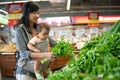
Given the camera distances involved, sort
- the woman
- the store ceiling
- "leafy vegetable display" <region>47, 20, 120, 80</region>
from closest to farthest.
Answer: "leafy vegetable display" <region>47, 20, 120, 80</region>, the woman, the store ceiling

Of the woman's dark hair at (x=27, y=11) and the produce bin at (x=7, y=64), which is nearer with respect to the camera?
the woman's dark hair at (x=27, y=11)

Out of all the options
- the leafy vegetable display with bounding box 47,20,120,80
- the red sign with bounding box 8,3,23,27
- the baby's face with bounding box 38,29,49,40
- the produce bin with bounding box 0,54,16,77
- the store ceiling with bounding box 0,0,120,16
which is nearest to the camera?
the leafy vegetable display with bounding box 47,20,120,80

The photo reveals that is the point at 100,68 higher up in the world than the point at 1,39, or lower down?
higher up

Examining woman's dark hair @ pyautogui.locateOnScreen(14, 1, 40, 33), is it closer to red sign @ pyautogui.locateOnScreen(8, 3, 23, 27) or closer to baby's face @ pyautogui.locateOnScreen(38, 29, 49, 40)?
baby's face @ pyautogui.locateOnScreen(38, 29, 49, 40)

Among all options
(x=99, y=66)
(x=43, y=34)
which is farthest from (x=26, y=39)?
(x=99, y=66)

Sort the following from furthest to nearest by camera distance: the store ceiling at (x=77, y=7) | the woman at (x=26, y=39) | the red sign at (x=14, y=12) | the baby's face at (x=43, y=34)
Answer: the store ceiling at (x=77, y=7)
the red sign at (x=14, y=12)
the baby's face at (x=43, y=34)
the woman at (x=26, y=39)

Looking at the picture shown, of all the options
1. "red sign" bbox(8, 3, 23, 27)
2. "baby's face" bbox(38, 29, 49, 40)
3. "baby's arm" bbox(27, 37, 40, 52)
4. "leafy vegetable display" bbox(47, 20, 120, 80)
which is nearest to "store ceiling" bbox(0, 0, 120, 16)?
"red sign" bbox(8, 3, 23, 27)

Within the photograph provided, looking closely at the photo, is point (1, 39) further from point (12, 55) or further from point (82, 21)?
point (82, 21)

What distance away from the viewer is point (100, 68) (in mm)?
1146

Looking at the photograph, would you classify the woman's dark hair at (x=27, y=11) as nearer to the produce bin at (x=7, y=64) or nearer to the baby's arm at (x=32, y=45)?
the baby's arm at (x=32, y=45)

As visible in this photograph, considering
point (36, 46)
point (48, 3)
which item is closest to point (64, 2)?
point (48, 3)

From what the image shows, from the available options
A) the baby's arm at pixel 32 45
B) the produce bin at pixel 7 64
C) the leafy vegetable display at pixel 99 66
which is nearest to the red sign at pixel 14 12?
the produce bin at pixel 7 64

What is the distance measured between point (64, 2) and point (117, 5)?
260 cm

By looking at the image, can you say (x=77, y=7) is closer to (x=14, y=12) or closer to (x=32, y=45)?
(x=14, y=12)
